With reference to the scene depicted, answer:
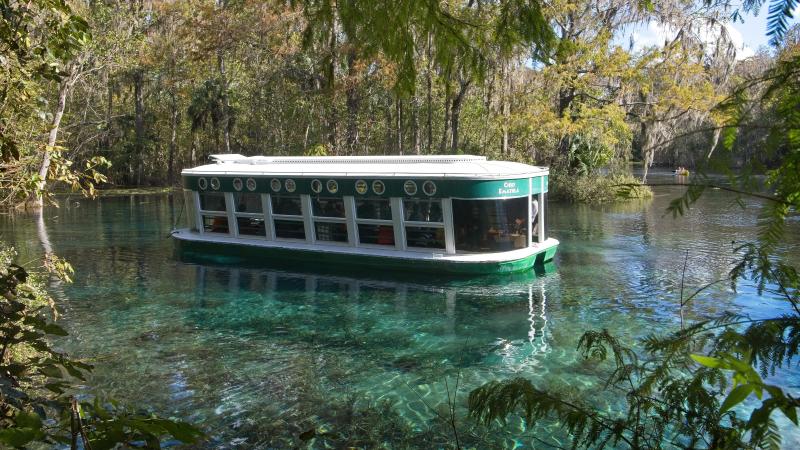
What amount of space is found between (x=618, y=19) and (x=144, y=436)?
1291 inches

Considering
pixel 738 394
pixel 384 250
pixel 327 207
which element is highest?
pixel 738 394

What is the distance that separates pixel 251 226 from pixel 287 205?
1441 millimetres

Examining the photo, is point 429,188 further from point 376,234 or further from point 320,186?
point 320,186

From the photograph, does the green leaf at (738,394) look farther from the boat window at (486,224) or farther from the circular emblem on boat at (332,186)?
the circular emblem on boat at (332,186)

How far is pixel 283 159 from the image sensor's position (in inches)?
704

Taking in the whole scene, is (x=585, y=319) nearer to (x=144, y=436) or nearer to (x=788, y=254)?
(x=788, y=254)

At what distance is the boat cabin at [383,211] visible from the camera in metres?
13.9

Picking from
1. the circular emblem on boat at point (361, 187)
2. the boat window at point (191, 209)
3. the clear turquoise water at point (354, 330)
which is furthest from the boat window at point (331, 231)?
the boat window at point (191, 209)

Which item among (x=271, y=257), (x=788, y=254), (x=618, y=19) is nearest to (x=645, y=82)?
(x=618, y=19)

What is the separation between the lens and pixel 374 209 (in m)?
15.0

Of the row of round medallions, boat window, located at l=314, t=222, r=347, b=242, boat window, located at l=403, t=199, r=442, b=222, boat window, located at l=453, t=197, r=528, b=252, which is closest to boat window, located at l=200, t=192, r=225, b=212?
the row of round medallions

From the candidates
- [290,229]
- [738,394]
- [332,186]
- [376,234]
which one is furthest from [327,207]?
[738,394]

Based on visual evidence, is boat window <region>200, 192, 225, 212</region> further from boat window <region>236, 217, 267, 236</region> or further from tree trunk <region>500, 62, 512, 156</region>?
tree trunk <region>500, 62, 512, 156</region>

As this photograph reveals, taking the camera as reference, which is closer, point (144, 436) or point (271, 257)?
point (144, 436)
